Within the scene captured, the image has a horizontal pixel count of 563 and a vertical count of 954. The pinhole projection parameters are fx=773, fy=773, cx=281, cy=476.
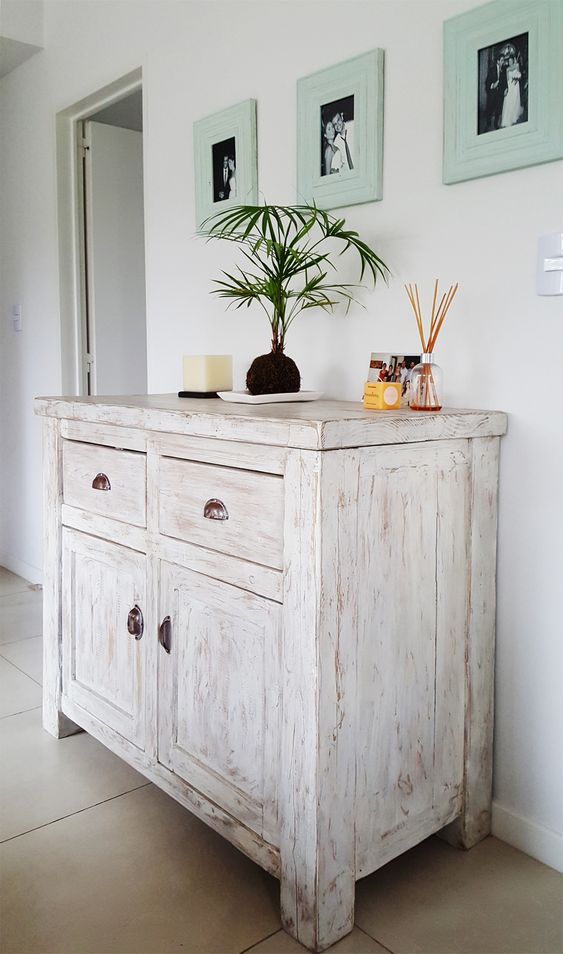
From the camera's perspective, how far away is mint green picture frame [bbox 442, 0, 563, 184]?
1.46 metres

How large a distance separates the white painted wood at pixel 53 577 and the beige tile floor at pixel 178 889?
216 mm

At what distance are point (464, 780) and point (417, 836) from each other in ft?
0.53

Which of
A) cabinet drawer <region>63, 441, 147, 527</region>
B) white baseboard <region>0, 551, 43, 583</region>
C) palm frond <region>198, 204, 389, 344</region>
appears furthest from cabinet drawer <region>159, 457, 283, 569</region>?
white baseboard <region>0, 551, 43, 583</region>

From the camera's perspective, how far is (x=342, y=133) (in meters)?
1.89

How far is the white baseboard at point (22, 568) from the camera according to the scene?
140 inches

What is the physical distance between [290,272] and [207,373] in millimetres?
342

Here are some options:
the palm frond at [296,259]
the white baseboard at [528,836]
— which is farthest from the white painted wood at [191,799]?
the palm frond at [296,259]

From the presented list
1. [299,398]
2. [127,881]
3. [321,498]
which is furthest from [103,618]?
[321,498]

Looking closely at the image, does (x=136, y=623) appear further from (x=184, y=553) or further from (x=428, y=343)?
(x=428, y=343)

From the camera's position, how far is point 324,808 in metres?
1.29

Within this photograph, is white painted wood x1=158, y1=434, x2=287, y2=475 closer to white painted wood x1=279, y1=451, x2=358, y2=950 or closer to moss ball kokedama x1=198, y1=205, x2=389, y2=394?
white painted wood x1=279, y1=451, x2=358, y2=950

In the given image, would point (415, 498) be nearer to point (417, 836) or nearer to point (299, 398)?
point (299, 398)

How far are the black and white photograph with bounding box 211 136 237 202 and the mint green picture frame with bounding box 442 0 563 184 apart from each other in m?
0.79

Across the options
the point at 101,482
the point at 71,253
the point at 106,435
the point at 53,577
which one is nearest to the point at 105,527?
the point at 101,482
